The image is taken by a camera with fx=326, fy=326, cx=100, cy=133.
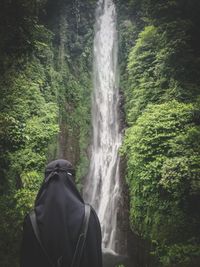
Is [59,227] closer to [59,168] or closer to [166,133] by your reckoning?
[59,168]

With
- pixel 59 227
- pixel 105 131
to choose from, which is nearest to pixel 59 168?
pixel 59 227

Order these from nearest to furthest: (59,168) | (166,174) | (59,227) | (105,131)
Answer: (59,227)
(59,168)
(166,174)
(105,131)

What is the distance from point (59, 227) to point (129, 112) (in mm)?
9628

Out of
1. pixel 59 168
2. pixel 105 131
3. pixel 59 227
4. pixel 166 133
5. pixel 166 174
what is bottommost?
pixel 166 174

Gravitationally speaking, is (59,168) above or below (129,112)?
below

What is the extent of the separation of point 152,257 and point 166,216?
1081 mm

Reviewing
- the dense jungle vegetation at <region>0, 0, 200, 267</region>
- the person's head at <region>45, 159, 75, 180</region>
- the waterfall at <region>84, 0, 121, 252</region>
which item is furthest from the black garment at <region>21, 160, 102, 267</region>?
the waterfall at <region>84, 0, 121, 252</region>

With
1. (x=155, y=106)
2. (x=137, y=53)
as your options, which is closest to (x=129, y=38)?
(x=137, y=53)

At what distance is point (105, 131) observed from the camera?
41.4 feet

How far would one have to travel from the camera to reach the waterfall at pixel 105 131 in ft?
33.8

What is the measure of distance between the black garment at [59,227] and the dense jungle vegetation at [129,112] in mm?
4975

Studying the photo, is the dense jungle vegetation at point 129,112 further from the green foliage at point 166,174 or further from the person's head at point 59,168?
the person's head at point 59,168

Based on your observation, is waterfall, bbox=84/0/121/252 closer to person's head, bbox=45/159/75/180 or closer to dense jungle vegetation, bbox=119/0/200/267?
dense jungle vegetation, bbox=119/0/200/267

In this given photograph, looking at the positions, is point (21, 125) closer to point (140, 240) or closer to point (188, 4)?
point (140, 240)
